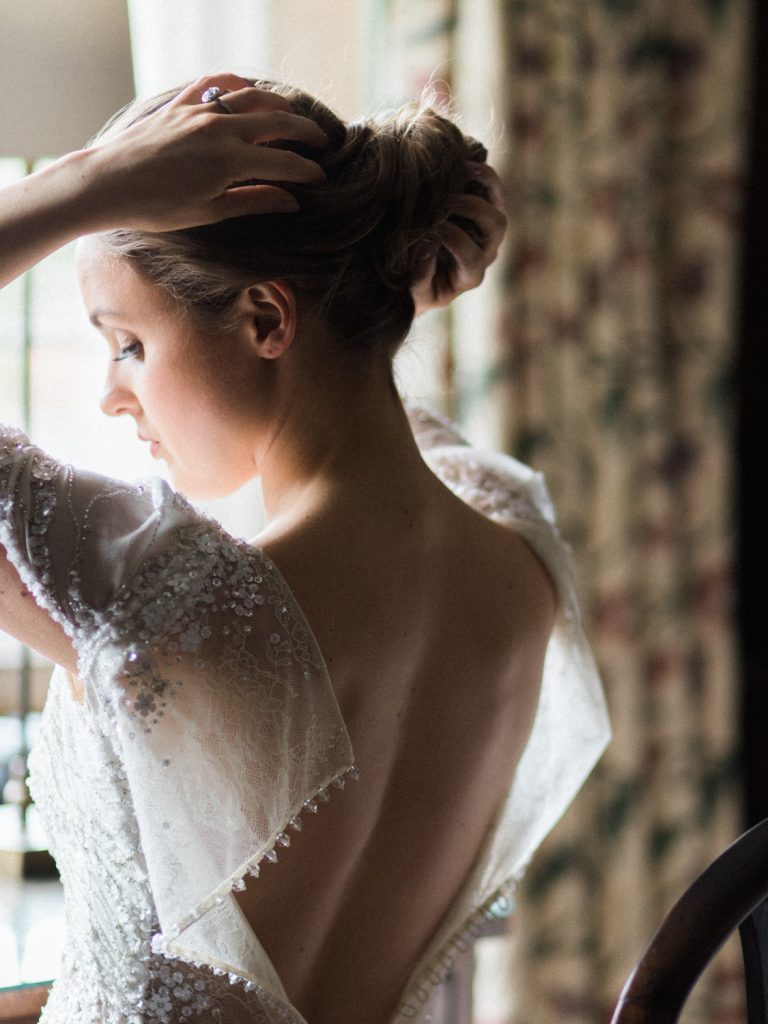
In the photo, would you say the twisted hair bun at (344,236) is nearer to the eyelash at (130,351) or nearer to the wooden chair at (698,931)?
the eyelash at (130,351)

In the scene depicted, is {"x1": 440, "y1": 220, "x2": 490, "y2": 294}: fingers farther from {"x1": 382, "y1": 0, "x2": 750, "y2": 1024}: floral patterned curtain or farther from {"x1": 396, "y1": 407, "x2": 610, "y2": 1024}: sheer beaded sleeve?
{"x1": 382, "y1": 0, "x2": 750, "y2": 1024}: floral patterned curtain

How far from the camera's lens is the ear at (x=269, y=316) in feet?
3.02

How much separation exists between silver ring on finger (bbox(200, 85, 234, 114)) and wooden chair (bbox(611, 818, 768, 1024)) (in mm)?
678

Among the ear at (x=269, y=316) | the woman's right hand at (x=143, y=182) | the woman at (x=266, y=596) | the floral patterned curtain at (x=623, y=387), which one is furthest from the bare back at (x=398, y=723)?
the floral patterned curtain at (x=623, y=387)

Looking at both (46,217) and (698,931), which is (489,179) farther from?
(698,931)

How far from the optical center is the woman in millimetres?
776

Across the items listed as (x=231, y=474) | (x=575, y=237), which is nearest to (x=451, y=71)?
(x=575, y=237)

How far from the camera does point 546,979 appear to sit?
1979 mm

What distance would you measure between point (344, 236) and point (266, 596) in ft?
1.07

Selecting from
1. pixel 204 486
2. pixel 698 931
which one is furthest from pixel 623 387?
pixel 698 931

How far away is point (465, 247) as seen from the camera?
3.66 ft

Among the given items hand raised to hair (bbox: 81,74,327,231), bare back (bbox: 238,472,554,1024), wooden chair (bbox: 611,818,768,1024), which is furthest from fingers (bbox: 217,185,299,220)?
wooden chair (bbox: 611,818,768,1024)

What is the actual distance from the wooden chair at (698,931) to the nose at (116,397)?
0.63 metres

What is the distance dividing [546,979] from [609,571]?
744 millimetres
